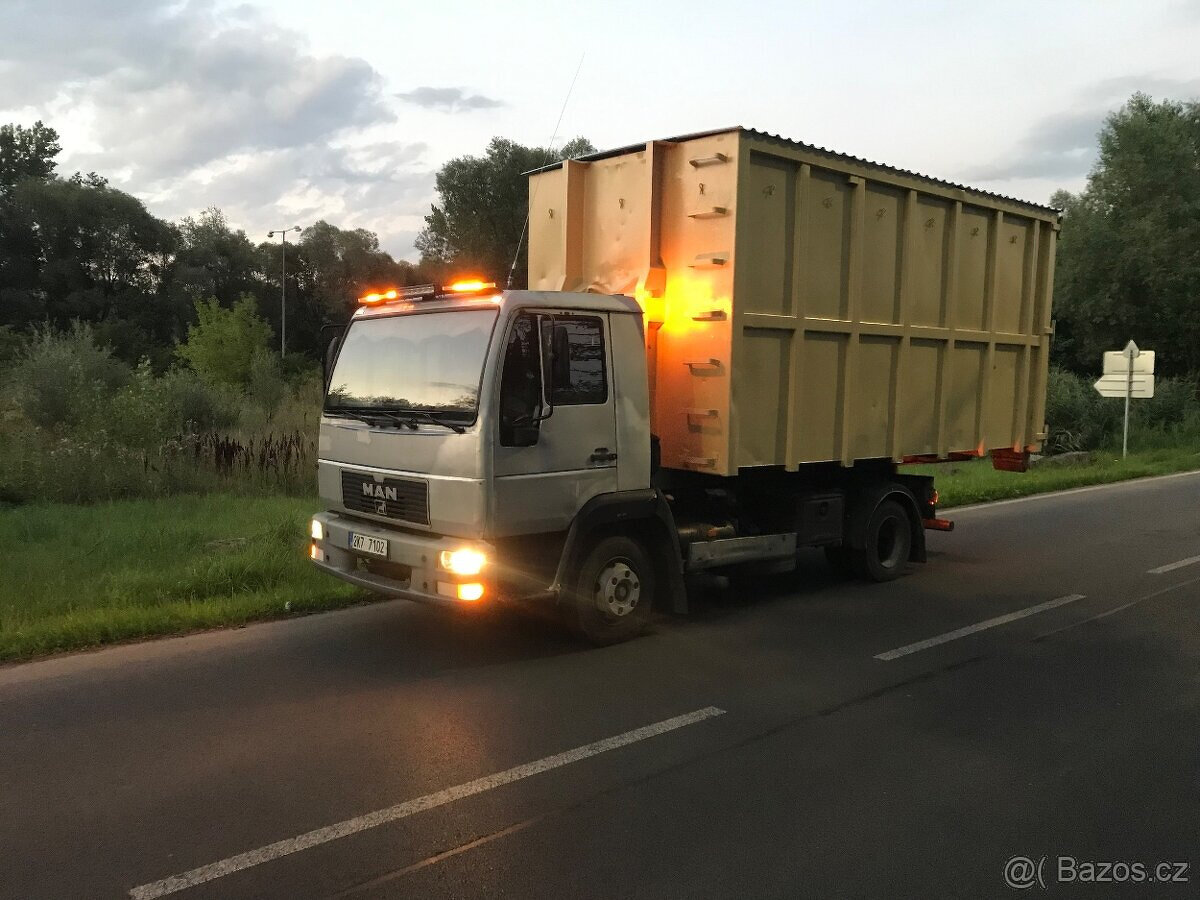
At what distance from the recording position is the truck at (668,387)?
5.69m

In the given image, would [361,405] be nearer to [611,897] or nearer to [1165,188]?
[611,897]

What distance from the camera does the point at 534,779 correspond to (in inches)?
165

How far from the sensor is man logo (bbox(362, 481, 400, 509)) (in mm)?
5973

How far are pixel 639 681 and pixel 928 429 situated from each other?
165 inches

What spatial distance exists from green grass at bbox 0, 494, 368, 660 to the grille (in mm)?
1416

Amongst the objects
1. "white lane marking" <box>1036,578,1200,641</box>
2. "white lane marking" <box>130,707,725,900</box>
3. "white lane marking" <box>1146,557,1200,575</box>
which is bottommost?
"white lane marking" <box>130,707,725,900</box>

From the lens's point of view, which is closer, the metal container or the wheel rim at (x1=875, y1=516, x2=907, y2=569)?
the metal container

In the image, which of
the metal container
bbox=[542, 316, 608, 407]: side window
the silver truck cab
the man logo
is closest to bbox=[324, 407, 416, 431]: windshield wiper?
the silver truck cab

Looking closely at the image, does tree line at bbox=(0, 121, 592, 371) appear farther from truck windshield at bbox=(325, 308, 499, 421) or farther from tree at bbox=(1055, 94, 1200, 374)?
truck windshield at bbox=(325, 308, 499, 421)

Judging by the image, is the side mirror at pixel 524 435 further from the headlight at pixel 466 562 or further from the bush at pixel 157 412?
the bush at pixel 157 412

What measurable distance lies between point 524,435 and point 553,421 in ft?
0.94

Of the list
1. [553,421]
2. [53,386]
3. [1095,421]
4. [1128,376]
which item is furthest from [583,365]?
[1095,421]

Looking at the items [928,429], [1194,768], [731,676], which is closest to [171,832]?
[731,676]

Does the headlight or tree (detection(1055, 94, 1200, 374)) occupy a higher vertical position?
tree (detection(1055, 94, 1200, 374))
